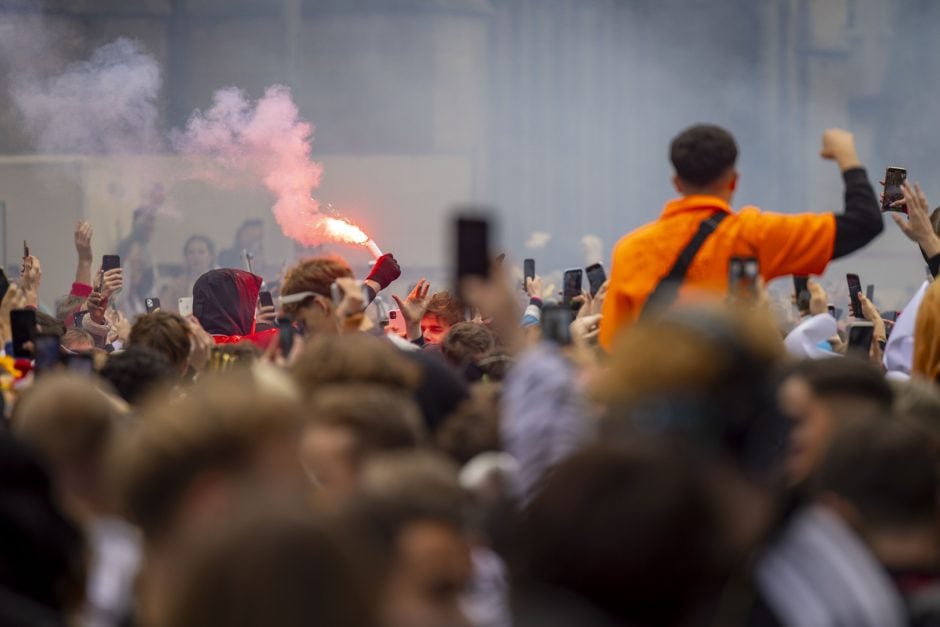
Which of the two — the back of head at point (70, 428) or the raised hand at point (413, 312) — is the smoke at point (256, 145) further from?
the back of head at point (70, 428)

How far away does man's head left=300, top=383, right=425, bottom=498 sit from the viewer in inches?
127

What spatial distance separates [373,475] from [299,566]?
3.43ft

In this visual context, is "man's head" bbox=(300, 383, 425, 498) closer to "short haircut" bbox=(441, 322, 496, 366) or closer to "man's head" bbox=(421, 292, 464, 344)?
"short haircut" bbox=(441, 322, 496, 366)

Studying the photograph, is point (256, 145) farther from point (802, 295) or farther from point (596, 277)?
point (802, 295)

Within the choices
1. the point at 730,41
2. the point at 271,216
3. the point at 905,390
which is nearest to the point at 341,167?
the point at 271,216

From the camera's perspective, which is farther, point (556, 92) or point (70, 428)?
point (556, 92)

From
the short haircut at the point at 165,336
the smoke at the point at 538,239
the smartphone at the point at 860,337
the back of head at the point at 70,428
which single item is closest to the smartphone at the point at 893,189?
the smartphone at the point at 860,337

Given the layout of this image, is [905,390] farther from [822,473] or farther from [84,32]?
[84,32]

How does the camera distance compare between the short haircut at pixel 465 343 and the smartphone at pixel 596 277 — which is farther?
the smartphone at pixel 596 277

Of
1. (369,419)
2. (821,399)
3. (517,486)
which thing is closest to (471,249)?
(369,419)

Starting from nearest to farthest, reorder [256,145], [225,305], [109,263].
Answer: [225,305]
[109,263]
[256,145]

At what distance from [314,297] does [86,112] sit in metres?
16.5

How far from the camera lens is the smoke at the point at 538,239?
22.5 metres

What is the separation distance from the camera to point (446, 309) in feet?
25.4
